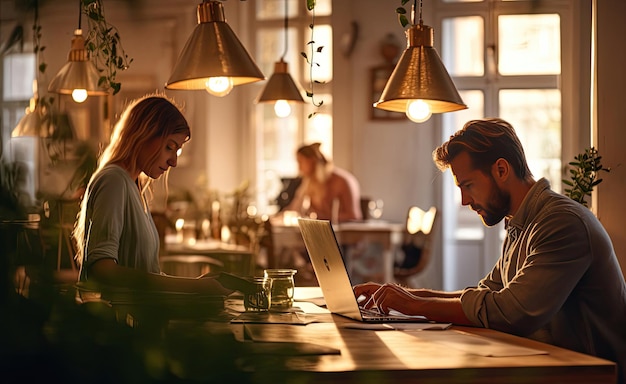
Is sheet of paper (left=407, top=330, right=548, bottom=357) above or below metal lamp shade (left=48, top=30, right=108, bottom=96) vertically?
below

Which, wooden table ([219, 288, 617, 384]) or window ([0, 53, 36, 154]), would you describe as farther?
wooden table ([219, 288, 617, 384])

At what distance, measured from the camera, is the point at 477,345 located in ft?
6.72

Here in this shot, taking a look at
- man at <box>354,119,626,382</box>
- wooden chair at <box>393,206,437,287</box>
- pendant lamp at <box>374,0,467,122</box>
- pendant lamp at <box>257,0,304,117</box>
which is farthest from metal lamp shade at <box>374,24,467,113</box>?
wooden chair at <box>393,206,437,287</box>

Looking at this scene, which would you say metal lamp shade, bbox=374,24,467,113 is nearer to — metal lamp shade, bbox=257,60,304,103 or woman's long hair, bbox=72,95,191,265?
woman's long hair, bbox=72,95,191,265

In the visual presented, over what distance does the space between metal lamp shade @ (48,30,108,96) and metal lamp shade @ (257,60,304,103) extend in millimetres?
764

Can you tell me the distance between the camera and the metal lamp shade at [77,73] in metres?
3.66

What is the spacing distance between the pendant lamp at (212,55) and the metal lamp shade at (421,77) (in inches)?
15.8

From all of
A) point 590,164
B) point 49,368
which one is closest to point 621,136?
point 590,164

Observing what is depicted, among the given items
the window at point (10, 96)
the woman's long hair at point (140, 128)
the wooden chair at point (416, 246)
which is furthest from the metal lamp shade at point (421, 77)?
the wooden chair at point (416, 246)

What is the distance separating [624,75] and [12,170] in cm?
299

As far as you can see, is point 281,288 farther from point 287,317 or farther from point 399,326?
point 399,326

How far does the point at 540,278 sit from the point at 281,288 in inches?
32.7

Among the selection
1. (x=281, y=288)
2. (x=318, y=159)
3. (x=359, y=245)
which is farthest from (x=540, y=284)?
(x=359, y=245)

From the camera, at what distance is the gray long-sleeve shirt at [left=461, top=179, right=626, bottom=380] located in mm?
2344
